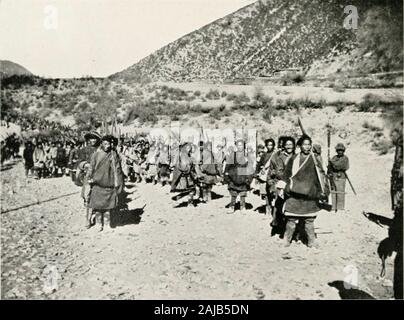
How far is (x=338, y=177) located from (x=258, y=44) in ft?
168

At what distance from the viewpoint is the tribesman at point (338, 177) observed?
977 cm

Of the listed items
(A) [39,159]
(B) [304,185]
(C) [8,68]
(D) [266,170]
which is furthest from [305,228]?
(C) [8,68]

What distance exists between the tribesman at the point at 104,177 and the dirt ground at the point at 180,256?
62cm

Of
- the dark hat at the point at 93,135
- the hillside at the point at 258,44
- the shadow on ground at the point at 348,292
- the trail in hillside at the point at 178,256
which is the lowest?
the shadow on ground at the point at 348,292

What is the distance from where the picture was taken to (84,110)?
29.9 metres

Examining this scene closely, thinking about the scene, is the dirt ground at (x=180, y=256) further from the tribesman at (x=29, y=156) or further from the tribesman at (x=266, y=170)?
the tribesman at (x=29, y=156)

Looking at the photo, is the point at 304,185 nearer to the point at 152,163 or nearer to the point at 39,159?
the point at 152,163

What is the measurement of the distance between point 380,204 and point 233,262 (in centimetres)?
588

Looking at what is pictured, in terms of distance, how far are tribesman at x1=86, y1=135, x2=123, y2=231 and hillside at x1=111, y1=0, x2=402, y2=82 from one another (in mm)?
36501

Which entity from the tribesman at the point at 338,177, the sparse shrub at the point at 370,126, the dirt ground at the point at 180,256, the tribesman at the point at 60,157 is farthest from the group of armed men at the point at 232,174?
the sparse shrub at the point at 370,126

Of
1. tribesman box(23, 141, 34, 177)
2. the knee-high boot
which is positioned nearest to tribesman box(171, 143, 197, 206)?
the knee-high boot

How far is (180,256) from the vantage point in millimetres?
6984

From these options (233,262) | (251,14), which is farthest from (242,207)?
(251,14)
